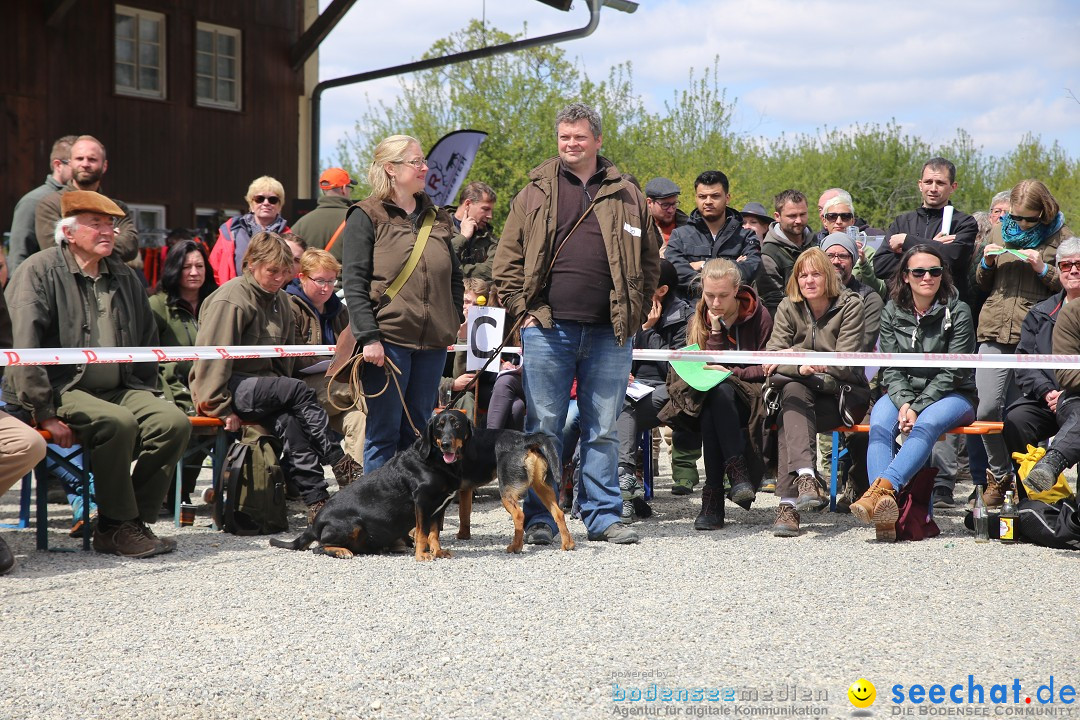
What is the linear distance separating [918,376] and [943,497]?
4.92 ft

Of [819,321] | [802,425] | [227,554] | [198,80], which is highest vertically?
[198,80]

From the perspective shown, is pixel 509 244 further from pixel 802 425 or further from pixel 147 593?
pixel 147 593

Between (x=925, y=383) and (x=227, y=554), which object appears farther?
(x=925, y=383)

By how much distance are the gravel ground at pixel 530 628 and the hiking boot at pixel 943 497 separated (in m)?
1.41

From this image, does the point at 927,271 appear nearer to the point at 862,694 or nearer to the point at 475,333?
the point at 475,333

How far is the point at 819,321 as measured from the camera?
729 cm

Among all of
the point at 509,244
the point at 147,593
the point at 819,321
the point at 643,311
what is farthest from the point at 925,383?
the point at 147,593

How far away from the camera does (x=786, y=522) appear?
6.78 m

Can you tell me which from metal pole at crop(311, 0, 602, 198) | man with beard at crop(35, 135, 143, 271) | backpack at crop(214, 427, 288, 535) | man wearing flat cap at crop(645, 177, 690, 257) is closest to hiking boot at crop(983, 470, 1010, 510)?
man wearing flat cap at crop(645, 177, 690, 257)

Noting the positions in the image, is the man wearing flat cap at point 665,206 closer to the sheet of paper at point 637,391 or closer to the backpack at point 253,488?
the sheet of paper at point 637,391

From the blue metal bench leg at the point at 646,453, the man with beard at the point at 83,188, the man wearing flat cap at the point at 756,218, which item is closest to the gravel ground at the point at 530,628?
the blue metal bench leg at the point at 646,453

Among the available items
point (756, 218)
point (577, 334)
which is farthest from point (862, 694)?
point (756, 218)

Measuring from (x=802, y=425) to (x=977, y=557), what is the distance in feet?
4.26

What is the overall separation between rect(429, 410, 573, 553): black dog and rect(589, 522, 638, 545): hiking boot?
12.9 inches
